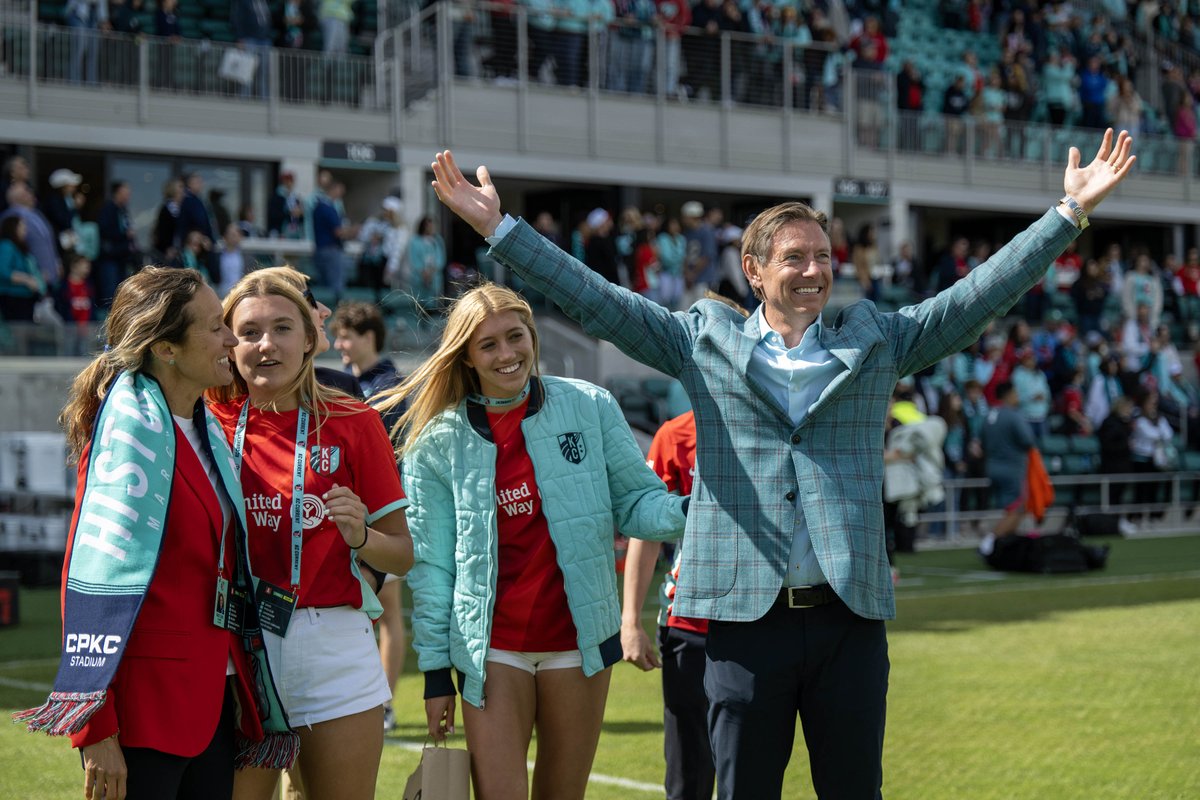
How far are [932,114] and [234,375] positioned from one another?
1176 inches

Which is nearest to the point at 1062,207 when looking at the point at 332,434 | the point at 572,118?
the point at 332,434

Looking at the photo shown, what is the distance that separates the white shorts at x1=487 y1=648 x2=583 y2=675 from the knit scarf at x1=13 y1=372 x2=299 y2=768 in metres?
1.41

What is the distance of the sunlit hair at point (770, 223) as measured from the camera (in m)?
4.51

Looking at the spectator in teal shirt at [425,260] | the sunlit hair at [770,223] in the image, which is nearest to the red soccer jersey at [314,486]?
the sunlit hair at [770,223]

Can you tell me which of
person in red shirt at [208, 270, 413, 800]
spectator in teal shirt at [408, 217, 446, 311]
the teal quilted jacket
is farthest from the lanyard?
spectator in teal shirt at [408, 217, 446, 311]

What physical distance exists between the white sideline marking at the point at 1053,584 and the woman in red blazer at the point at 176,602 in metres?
11.8

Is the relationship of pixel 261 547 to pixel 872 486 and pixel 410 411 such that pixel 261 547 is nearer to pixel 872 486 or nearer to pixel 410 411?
pixel 410 411

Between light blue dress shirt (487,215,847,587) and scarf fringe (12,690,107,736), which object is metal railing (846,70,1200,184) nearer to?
light blue dress shirt (487,215,847,587)

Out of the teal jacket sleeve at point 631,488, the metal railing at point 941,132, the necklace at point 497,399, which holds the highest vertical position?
the metal railing at point 941,132

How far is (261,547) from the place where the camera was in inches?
176

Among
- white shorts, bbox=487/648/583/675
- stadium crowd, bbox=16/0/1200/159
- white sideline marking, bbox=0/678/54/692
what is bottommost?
white sideline marking, bbox=0/678/54/692

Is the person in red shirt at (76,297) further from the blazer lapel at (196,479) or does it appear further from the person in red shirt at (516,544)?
the blazer lapel at (196,479)

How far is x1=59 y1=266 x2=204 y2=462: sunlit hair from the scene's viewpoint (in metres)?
3.99

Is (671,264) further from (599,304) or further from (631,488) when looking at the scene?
(599,304)
